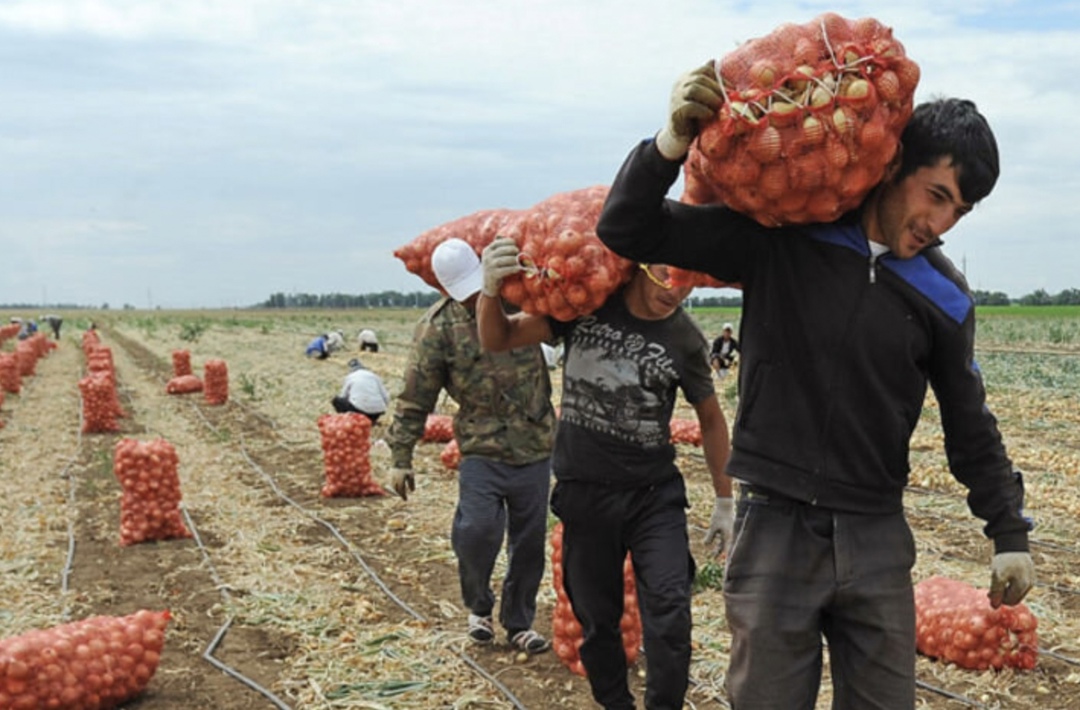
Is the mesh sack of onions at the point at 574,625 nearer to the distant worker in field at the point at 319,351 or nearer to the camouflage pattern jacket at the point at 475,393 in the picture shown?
the camouflage pattern jacket at the point at 475,393

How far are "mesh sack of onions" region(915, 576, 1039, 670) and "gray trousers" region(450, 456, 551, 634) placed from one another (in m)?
1.70

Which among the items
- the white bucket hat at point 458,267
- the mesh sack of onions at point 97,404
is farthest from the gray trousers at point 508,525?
the mesh sack of onions at point 97,404

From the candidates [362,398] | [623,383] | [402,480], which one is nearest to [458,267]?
[402,480]

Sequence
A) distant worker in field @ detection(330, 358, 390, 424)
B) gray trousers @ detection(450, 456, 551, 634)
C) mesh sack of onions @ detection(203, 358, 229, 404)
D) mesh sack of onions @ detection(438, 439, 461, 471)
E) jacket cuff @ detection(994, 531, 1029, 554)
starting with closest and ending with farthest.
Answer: jacket cuff @ detection(994, 531, 1029, 554) → gray trousers @ detection(450, 456, 551, 634) → mesh sack of onions @ detection(438, 439, 461, 471) → distant worker in field @ detection(330, 358, 390, 424) → mesh sack of onions @ detection(203, 358, 229, 404)

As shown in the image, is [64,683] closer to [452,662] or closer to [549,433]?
[452,662]

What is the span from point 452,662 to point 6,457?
27.5 feet

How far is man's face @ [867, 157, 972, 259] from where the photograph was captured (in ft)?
7.02

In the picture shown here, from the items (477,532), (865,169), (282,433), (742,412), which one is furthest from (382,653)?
(282,433)

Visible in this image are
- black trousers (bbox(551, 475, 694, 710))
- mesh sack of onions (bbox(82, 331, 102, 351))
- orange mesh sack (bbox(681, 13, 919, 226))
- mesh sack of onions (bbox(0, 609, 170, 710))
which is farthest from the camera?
mesh sack of onions (bbox(82, 331, 102, 351))

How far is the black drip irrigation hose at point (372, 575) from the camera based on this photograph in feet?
13.7

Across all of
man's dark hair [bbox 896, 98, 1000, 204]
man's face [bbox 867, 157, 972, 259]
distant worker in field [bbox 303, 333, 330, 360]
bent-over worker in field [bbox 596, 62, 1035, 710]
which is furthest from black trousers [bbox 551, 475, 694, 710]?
distant worker in field [bbox 303, 333, 330, 360]

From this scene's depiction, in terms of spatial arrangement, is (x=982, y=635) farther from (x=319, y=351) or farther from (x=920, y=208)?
(x=319, y=351)

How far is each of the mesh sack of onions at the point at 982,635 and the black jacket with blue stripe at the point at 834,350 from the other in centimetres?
211

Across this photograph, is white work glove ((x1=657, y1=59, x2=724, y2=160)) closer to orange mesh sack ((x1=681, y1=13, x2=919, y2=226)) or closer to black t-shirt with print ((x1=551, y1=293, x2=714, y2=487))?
orange mesh sack ((x1=681, y1=13, x2=919, y2=226))
